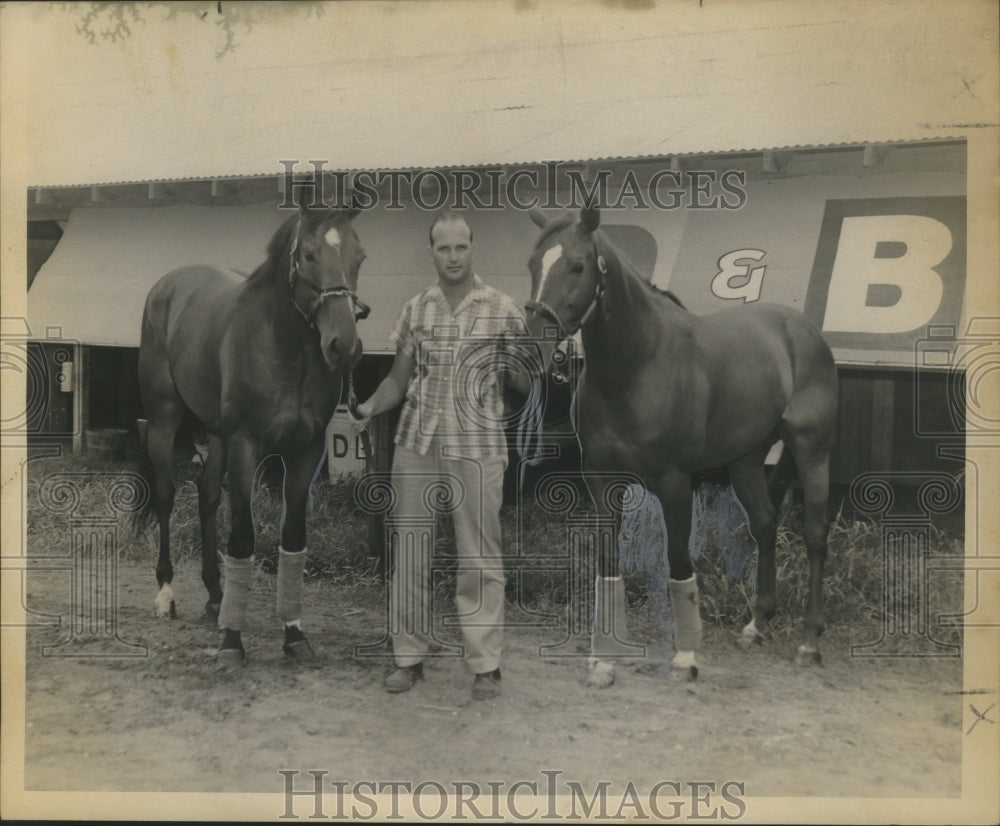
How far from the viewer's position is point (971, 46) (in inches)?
164

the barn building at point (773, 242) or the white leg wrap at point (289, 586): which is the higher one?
the barn building at point (773, 242)

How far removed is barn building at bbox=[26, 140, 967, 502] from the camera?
416 cm

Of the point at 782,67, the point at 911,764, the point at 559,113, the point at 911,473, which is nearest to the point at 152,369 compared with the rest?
the point at 559,113

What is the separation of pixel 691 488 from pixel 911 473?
3.60 feet

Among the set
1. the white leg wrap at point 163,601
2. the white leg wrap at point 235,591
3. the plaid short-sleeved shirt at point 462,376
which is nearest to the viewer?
the plaid short-sleeved shirt at point 462,376

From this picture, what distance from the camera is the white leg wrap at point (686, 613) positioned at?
161 inches

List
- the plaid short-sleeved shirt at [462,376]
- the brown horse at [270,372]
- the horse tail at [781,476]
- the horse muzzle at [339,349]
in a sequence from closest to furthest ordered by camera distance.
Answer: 1. the horse muzzle at [339,349]
2. the brown horse at [270,372]
3. the plaid short-sleeved shirt at [462,376]
4. the horse tail at [781,476]

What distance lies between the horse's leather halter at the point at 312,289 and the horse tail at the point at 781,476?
2224mm

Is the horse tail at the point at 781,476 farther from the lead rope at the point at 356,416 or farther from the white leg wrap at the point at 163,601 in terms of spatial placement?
the white leg wrap at the point at 163,601

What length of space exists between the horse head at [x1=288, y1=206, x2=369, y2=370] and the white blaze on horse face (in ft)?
2.86

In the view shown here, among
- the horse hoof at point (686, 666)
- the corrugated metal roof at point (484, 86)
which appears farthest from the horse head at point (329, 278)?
the horse hoof at point (686, 666)

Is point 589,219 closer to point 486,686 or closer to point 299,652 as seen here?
point 486,686

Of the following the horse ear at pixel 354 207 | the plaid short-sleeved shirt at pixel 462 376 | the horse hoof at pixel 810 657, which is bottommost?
the horse hoof at pixel 810 657

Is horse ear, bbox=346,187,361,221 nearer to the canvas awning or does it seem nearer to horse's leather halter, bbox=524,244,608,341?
the canvas awning
